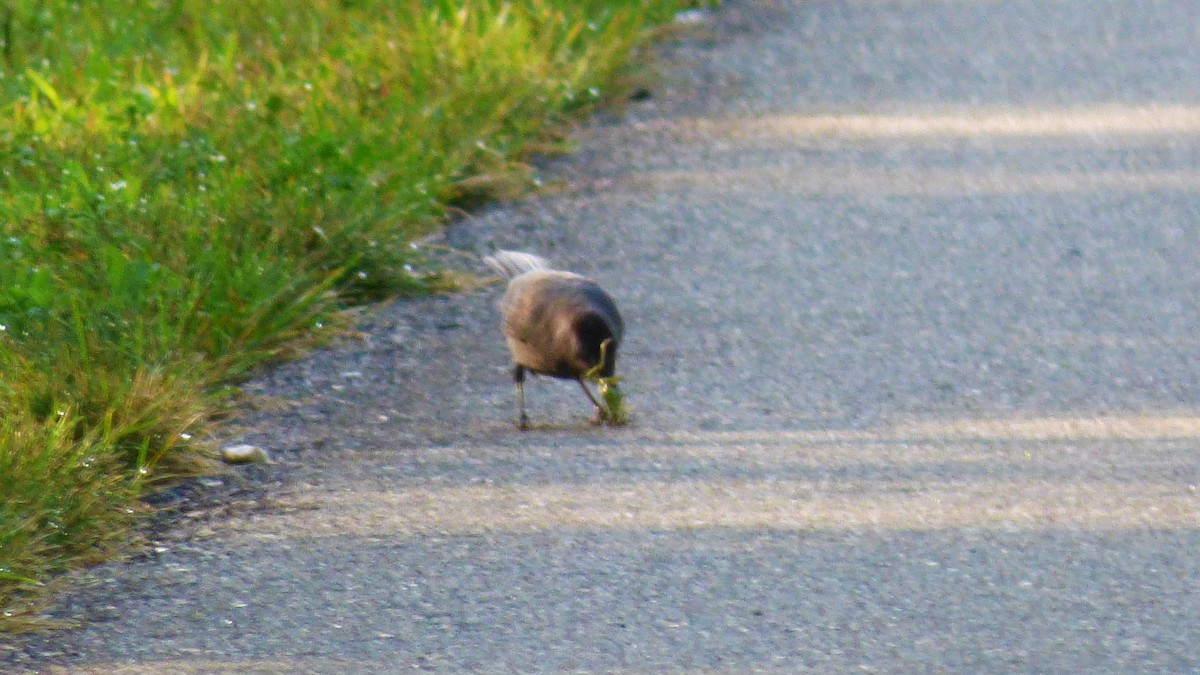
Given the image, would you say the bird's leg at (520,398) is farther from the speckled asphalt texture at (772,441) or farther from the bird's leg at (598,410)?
the bird's leg at (598,410)

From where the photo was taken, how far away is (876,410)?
446 cm

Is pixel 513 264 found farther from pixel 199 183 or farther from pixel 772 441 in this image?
pixel 199 183

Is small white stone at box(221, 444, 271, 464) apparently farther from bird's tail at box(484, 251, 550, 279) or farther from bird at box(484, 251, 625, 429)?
bird's tail at box(484, 251, 550, 279)

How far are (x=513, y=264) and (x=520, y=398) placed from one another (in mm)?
597

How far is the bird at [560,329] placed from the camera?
13.8ft

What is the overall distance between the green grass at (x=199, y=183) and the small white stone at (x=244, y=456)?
0.08 meters

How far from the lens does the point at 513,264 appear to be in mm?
4934

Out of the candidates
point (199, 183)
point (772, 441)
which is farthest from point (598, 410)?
point (199, 183)

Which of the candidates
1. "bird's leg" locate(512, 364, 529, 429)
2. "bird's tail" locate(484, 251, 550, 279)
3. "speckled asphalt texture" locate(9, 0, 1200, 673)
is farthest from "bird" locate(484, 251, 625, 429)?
"bird's tail" locate(484, 251, 550, 279)

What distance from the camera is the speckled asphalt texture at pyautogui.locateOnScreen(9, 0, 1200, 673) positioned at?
10.7 feet

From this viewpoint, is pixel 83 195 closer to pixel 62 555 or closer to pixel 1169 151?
pixel 62 555

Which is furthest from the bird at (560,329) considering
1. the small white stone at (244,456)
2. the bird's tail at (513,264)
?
the small white stone at (244,456)

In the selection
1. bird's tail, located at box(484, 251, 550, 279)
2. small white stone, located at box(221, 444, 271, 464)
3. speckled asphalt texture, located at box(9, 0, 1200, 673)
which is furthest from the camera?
bird's tail, located at box(484, 251, 550, 279)

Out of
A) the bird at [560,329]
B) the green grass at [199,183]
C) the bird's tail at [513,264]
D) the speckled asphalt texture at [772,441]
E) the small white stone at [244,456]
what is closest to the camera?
the speckled asphalt texture at [772,441]
